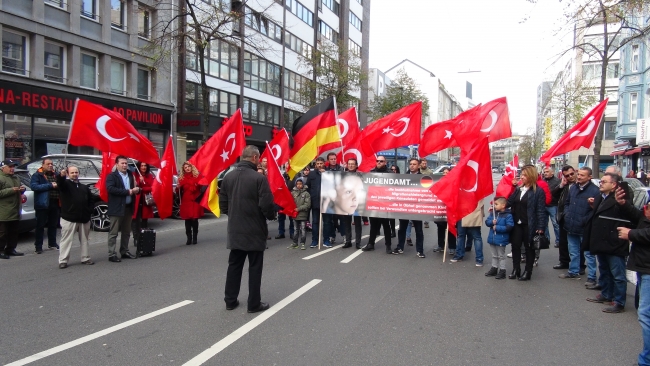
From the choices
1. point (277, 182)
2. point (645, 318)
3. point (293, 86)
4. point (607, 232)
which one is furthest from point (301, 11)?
point (645, 318)

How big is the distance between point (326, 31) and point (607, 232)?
139ft

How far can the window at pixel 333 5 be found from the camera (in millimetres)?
45412

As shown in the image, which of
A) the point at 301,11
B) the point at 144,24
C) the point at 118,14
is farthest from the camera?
the point at 301,11

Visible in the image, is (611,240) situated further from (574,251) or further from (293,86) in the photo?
(293,86)

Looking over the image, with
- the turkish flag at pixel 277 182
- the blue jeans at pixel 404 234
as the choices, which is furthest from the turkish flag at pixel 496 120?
the turkish flag at pixel 277 182

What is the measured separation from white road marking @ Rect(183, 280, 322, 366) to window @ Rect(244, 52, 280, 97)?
27804 mm

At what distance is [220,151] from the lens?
958 centimetres

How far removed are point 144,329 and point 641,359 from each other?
477cm

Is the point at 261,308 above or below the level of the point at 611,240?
below

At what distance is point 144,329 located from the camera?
5023 millimetres

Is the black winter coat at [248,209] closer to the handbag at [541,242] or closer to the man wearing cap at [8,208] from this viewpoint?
the handbag at [541,242]

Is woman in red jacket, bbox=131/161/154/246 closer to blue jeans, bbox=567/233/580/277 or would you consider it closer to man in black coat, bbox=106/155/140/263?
man in black coat, bbox=106/155/140/263

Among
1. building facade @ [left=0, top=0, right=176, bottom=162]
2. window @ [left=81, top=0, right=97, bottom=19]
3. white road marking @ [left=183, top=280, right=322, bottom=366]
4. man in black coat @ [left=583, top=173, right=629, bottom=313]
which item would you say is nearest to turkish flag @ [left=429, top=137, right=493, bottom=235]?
man in black coat @ [left=583, top=173, right=629, bottom=313]

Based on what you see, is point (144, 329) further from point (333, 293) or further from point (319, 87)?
point (319, 87)
